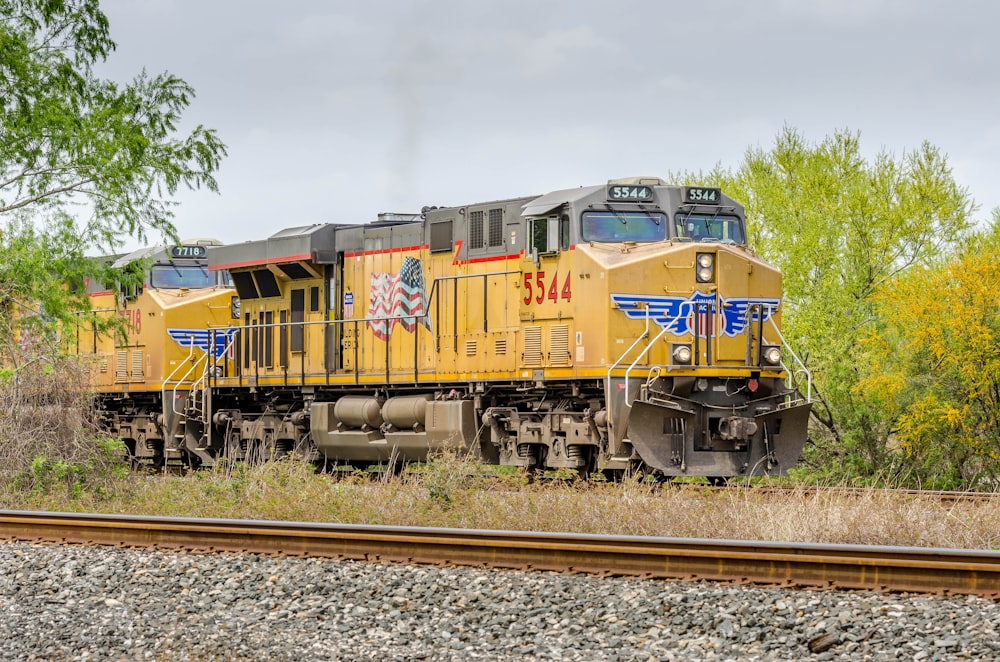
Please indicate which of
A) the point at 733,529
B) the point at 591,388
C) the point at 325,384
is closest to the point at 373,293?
the point at 325,384

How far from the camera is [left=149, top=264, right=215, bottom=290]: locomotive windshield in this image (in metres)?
20.9

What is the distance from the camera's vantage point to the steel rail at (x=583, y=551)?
686cm

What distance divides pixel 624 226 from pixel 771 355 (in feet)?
7.25

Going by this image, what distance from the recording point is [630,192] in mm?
14312

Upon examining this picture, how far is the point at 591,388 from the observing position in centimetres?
1431

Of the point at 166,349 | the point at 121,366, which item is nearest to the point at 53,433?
the point at 166,349

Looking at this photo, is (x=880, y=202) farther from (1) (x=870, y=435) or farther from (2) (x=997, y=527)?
(2) (x=997, y=527)

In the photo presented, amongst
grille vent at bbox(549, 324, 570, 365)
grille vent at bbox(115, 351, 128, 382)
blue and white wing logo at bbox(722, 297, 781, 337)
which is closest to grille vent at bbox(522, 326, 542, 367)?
grille vent at bbox(549, 324, 570, 365)

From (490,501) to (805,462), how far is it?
370 inches

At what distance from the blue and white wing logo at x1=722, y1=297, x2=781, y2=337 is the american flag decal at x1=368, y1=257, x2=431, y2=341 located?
3954mm

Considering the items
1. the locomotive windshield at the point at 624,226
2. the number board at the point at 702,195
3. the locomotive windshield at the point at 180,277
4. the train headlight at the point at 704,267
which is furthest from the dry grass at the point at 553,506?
the locomotive windshield at the point at 180,277

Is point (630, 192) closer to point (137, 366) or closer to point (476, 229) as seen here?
point (476, 229)

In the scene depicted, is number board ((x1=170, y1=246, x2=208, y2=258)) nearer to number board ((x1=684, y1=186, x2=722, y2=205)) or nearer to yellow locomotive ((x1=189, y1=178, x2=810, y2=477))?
yellow locomotive ((x1=189, y1=178, x2=810, y2=477))

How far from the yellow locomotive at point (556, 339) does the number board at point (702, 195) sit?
0.08 feet
